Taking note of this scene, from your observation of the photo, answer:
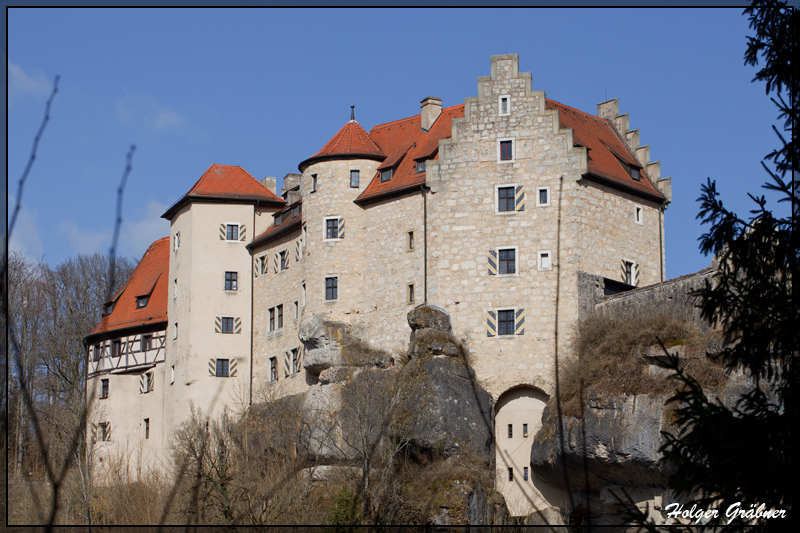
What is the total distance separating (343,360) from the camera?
120ft

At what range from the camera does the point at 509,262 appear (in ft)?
116

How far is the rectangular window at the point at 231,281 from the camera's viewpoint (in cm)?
4309

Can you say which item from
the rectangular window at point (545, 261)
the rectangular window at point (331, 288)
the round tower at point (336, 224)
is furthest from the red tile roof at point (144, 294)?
the rectangular window at point (545, 261)

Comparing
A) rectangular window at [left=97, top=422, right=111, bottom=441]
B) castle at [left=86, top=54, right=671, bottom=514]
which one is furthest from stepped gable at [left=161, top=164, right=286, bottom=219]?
rectangular window at [left=97, top=422, right=111, bottom=441]

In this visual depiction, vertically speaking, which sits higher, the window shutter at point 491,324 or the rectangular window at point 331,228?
the rectangular window at point 331,228

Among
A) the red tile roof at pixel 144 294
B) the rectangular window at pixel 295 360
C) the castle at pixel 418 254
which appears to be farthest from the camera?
the red tile roof at pixel 144 294

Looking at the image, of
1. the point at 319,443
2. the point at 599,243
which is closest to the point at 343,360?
the point at 319,443

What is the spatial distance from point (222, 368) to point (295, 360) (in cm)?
389

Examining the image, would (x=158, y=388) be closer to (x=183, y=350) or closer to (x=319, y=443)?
(x=183, y=350)

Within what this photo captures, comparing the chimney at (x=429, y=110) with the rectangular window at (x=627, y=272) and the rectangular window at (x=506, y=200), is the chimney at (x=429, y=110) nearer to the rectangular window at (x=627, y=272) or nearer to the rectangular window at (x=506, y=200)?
the rectangular window at (x=506, y=200)

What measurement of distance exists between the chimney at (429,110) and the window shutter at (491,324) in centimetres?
858

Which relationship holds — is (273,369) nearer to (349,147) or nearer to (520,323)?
(349,147)

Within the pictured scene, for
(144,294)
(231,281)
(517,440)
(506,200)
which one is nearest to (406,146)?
(506,200)

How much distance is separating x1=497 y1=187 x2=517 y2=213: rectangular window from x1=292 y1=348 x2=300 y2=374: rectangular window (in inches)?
339
